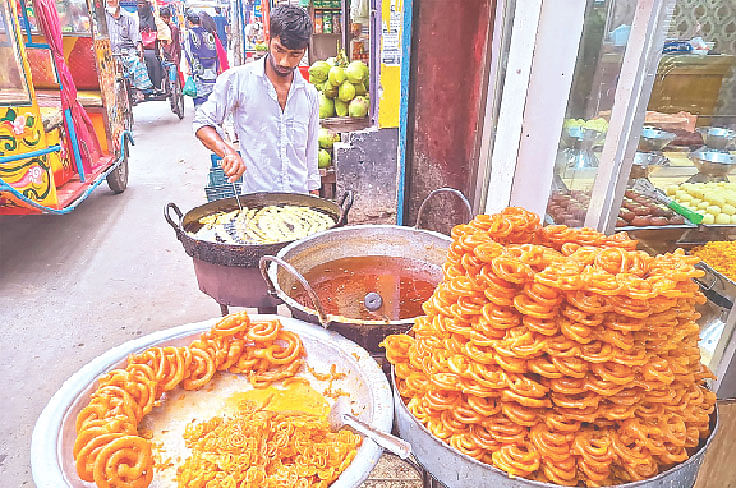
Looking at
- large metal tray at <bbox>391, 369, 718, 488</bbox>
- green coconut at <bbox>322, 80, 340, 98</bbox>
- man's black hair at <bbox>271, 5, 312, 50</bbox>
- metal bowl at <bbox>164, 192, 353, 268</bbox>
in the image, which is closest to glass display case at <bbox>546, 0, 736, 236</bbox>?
large metal tray at <bbox>391, 369, 718, 488</bbox>

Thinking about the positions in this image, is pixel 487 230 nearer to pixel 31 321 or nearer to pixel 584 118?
pixel 584 118

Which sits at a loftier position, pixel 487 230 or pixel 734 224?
pixel 487 230

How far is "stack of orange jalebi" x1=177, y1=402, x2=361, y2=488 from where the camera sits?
1.41m

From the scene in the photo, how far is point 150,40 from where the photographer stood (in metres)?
14.4

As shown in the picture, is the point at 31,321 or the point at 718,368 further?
the point at 31,321

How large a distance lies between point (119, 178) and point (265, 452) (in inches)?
310

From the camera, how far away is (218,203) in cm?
327

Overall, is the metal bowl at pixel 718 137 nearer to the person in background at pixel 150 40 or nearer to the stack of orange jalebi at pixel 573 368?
the stack of orange jalebi at pixel 573 368

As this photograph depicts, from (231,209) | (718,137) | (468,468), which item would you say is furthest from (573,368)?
(718,137)

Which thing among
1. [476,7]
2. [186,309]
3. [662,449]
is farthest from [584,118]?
[186,309]

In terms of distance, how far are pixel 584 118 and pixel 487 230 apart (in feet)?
4.48

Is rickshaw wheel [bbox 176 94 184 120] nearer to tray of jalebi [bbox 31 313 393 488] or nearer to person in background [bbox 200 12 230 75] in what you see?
person in background [bbox 200 12 230 75]

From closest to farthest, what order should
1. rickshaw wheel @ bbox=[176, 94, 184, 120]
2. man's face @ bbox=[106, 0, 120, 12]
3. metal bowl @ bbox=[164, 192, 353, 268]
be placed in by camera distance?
1. metal bowl @ bbox=[164, 192, 353, 268]
2. man's face @ bbox=[106, 0, 120, 12]
3. rickshaw wheel @ bbox=[176, 94, 184, 120]

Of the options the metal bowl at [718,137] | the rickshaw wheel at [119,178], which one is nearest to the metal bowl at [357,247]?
the metal bowl at [718,137]
